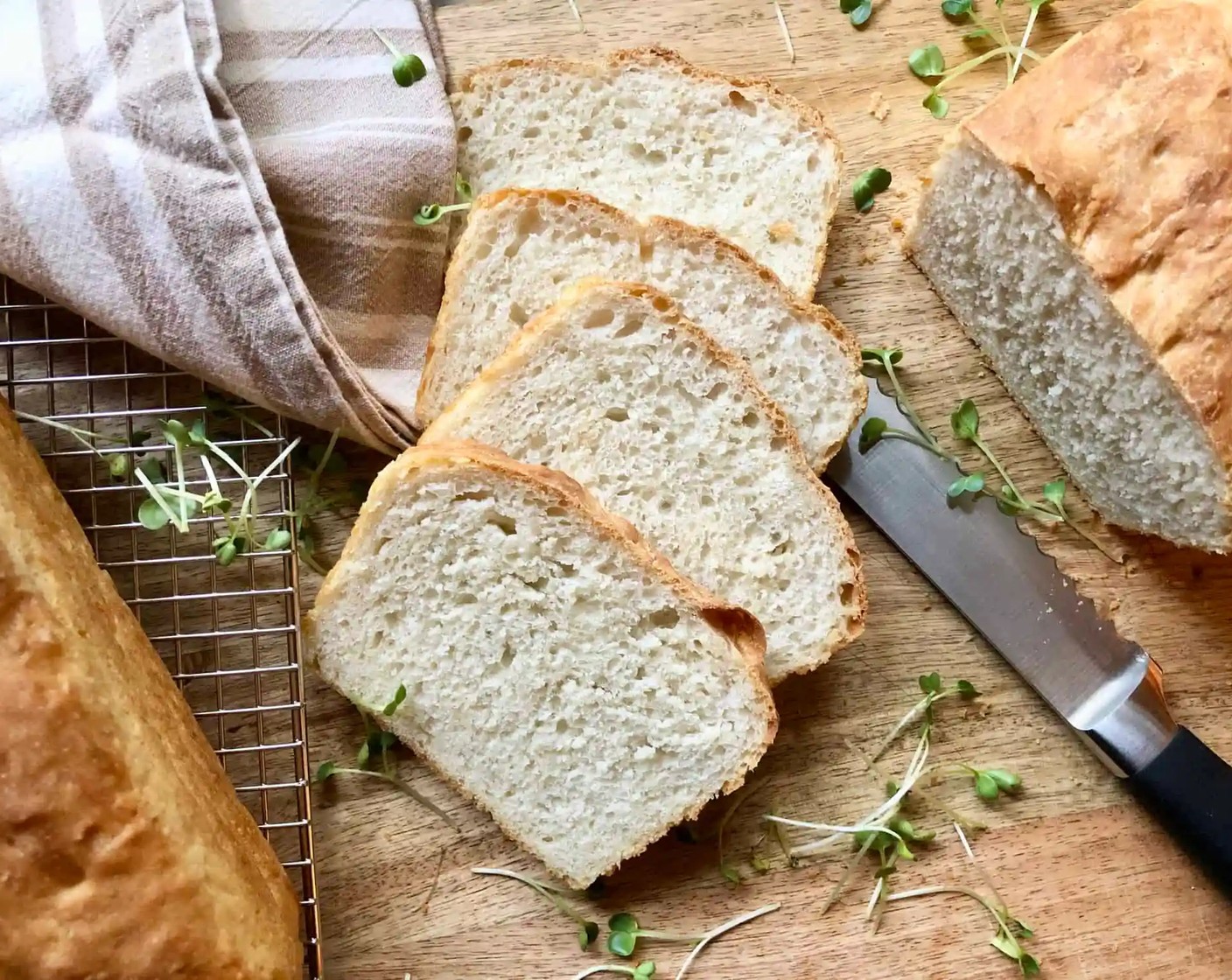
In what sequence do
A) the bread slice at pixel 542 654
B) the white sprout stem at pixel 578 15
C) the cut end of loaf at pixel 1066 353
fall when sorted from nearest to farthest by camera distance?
1. the bread slice at pixel 542 654
2. the cut end of loaf at pixel 1066 353
3. the white sprout stem at pixel 578 15

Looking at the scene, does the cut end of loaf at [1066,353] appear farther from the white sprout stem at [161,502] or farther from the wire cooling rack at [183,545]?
the white sprout stem at [161,502]

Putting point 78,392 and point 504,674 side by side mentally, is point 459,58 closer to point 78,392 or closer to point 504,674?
point 78,392

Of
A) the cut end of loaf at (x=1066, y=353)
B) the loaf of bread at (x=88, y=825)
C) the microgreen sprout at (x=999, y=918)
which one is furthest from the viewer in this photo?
the microgreen sprout at (x=999, y=918)

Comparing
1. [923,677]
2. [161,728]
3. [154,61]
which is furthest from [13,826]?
[923,677]

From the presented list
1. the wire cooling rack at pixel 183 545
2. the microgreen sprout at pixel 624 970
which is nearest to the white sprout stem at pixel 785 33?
the wire cooling rack at pixel 183 545

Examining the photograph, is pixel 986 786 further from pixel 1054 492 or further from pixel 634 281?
pixel 634 281

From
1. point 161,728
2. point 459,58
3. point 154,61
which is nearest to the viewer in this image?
point 161,728
